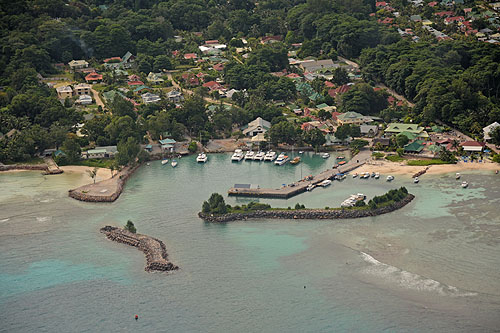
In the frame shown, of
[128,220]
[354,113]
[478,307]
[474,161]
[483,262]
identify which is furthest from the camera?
[354,113]

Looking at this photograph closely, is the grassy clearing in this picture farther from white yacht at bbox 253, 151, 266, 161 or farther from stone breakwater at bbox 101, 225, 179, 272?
stone breakwater at bbox 101, 225, 179, 272

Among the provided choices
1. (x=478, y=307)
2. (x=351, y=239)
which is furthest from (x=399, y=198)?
(x=478, y=307)

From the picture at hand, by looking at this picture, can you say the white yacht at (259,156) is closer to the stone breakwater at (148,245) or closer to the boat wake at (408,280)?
the stone breakwater at (148,245)

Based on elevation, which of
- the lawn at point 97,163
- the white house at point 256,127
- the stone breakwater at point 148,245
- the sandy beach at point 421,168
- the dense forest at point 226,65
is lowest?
the stone breakwater at point 148,245

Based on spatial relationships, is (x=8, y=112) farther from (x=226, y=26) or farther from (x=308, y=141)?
(x=226, y=26)

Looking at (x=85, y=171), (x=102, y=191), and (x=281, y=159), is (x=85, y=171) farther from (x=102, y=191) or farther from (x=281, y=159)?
(x=281, y=159)

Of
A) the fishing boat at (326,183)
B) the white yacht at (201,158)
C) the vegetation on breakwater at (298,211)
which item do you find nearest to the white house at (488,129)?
the vegetation on breakwater at (298,211)

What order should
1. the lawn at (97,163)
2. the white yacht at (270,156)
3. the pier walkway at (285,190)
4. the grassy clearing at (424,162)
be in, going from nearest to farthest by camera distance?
the pier walkway at (285,190)
the grassy clearing at (424,162)
the lawn at (97,163)
the white yacht at (270,156)

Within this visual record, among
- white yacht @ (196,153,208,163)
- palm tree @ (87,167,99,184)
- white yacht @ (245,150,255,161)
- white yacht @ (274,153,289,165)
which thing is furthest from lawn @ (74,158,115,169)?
white yacht @ (274,153,289,165)
